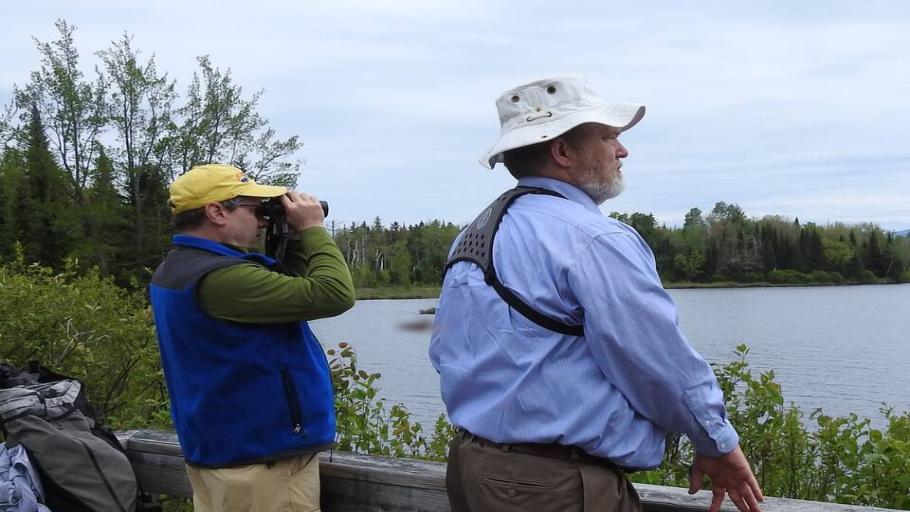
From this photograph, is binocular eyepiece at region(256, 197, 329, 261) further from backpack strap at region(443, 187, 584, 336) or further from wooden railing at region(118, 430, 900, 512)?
backpack strap at region(443, 187, 584, 336)

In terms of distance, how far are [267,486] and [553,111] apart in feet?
4.56

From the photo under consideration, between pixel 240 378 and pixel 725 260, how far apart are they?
8592 centimetres

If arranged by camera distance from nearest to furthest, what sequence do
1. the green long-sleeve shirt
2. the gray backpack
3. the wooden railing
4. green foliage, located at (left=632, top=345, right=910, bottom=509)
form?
the wooden railing, the green long-sleeve shirt, the gray backpack, green foliage, located at (left=632, top=345, right=910, bottom=509)

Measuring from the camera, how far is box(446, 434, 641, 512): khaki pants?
1933mm

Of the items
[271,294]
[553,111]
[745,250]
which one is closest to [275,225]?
[271,294]

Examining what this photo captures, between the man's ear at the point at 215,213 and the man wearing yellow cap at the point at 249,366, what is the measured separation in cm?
7

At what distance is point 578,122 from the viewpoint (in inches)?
81.9

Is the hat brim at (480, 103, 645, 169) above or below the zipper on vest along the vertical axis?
above

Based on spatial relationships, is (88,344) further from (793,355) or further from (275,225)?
(793,355)

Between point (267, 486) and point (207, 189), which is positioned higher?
point (207, 189)

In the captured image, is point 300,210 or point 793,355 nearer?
point 300,210

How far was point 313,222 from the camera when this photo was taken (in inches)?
115

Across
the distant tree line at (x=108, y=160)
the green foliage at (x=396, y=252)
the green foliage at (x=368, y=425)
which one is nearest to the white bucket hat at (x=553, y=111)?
the green foliage at (x=368, y=425)

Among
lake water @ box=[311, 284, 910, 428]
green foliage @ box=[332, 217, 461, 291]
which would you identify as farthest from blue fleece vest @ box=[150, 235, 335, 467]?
green foliage @ box=[332, 217, 461, 291]
